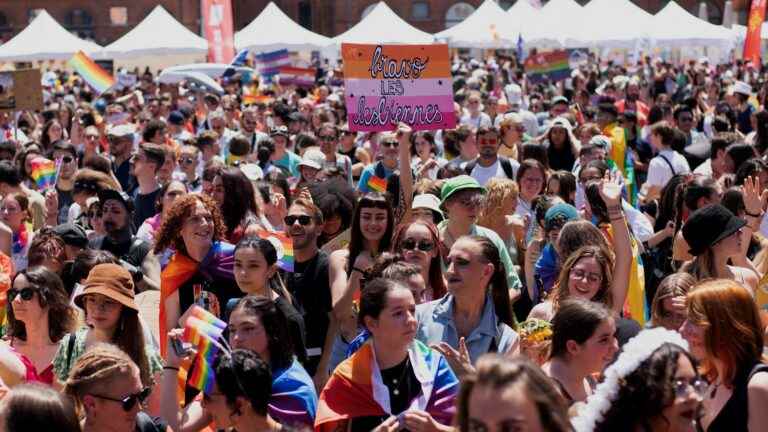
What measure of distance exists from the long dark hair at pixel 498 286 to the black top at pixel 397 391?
1062 mm

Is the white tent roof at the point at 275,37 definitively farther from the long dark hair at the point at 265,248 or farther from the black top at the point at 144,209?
the long dark hair at the point at 265,248

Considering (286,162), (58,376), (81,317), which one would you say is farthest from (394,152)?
(58,376)

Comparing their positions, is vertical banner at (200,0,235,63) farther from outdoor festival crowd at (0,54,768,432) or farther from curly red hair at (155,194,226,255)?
curly red hair at (155,194,226,255)

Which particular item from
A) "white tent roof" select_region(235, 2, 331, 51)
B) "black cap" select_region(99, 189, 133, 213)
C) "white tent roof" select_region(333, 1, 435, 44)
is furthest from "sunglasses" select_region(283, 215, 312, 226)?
"white tent roof" select_region(235, 2, 331, 51)

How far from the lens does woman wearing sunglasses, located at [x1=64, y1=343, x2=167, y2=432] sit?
15.5 ft

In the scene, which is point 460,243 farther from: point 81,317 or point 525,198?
point 525,198

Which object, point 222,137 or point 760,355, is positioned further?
point 222,137

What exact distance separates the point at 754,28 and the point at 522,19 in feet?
27.5

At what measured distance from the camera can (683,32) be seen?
113 ft

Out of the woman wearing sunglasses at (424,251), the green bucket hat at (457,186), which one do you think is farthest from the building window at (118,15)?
the woman wearing sunglasses at (424,251)

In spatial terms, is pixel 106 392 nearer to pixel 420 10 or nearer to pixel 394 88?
pixel 394 88

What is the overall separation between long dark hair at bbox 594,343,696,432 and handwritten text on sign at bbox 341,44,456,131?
7386mm

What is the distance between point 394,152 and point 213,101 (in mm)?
9887

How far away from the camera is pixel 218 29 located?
27781 millimetres
